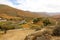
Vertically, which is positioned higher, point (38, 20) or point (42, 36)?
point (42, 36)

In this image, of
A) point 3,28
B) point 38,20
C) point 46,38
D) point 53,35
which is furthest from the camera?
point 38,20

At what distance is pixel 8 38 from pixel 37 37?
20.6 ft

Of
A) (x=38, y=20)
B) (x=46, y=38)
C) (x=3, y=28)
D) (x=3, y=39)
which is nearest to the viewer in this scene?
(x=46, y=38)

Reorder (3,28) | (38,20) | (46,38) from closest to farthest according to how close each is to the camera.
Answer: (46,38), (3,28), (38,20)

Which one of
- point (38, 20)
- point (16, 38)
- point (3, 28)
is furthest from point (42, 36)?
point (38, 20)

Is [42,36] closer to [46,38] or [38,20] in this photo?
[46,38]

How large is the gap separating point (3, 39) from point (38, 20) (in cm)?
2278

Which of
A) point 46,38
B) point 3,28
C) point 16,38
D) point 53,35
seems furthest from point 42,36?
point 3,28

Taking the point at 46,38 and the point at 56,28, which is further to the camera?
the point at 56,28

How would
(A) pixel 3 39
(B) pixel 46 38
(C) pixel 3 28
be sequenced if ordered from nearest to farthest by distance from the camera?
(B) pixel 46 38
(A) pixel 3 39
(C) pixel 3 28

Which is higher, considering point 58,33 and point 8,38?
point 58,33

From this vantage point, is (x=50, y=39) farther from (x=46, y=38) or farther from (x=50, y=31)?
(x=50, y=31)

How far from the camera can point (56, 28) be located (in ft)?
43.7

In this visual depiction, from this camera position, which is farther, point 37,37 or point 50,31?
point 50,31
